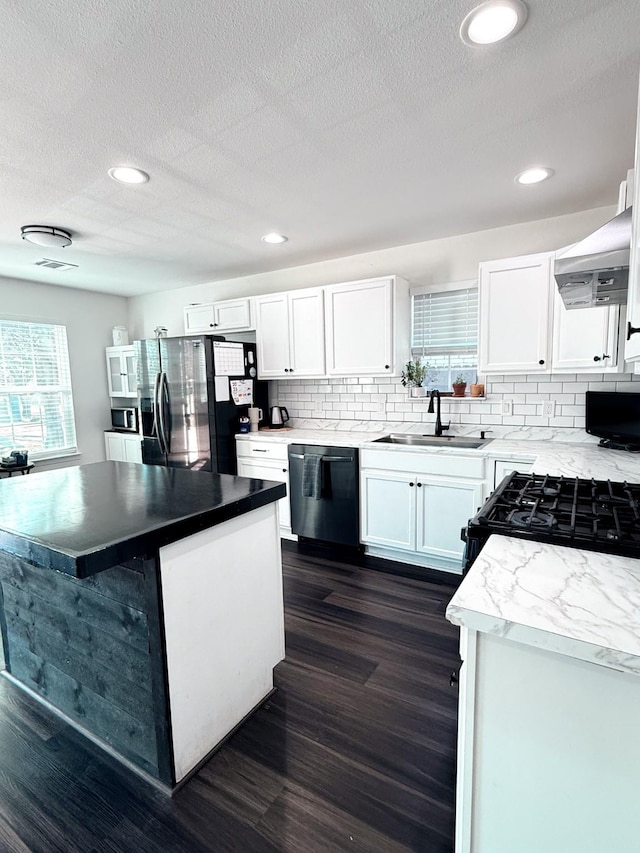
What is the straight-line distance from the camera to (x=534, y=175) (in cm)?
229

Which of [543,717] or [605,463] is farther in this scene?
[605,463]

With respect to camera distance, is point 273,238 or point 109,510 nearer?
point 109,510

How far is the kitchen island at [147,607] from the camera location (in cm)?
139

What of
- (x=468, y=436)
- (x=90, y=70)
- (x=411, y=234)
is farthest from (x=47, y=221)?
(x=468, y=436)

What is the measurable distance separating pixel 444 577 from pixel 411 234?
2579mm

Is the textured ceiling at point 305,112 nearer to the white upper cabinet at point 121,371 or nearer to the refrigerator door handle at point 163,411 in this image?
the refrigerator door handle at point 163,411

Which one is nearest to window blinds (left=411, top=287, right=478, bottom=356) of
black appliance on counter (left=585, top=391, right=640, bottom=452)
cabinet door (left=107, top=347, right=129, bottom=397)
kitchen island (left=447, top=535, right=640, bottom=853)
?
black appliance on counter (left=585, top=391, right=640, bottom=452)

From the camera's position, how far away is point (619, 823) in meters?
0.82

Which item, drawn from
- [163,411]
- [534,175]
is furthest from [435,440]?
[163,411]

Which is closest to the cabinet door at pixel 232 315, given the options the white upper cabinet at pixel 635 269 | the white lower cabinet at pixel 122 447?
the white lower cabinet at pixel 122 447

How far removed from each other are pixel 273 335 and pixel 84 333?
263 cm

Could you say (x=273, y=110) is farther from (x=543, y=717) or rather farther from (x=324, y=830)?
(x=324, y=830)

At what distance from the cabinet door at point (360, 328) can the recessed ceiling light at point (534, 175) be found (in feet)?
3.84

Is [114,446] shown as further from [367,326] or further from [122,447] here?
[367,326]
